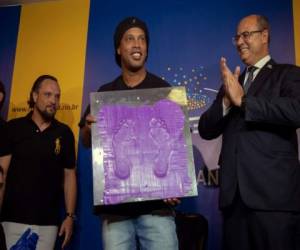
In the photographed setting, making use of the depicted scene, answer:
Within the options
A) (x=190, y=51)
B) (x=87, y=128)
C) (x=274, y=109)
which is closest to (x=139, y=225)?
(x=87, y=128)

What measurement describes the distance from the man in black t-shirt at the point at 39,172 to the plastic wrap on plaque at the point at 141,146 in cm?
75

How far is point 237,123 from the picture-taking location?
169cm

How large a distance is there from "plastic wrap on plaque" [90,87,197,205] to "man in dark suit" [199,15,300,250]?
211mm

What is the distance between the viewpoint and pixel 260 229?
153 cm

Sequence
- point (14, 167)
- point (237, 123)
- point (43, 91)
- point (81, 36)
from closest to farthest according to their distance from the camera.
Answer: point (237, 123), point (14, 167), point (43, 91), point (81, 36)

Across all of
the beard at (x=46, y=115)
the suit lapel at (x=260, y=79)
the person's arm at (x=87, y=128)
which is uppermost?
the suit lapel at (x=260, y=79)

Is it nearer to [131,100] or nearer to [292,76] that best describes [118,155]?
[131,100]

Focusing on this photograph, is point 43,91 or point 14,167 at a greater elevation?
point 43,91

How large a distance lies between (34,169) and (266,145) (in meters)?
1.32

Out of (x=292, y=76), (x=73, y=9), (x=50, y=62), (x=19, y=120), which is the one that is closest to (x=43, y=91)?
(x=19, y=120)

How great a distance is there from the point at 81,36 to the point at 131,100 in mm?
1435

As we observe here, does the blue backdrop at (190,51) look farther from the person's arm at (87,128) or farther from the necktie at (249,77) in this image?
the person's arm at (87,128)

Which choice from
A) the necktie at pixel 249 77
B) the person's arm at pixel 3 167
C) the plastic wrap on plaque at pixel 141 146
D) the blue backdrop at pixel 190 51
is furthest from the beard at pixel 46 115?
the necktie at pixel 249 77

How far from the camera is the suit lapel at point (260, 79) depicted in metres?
1.68
